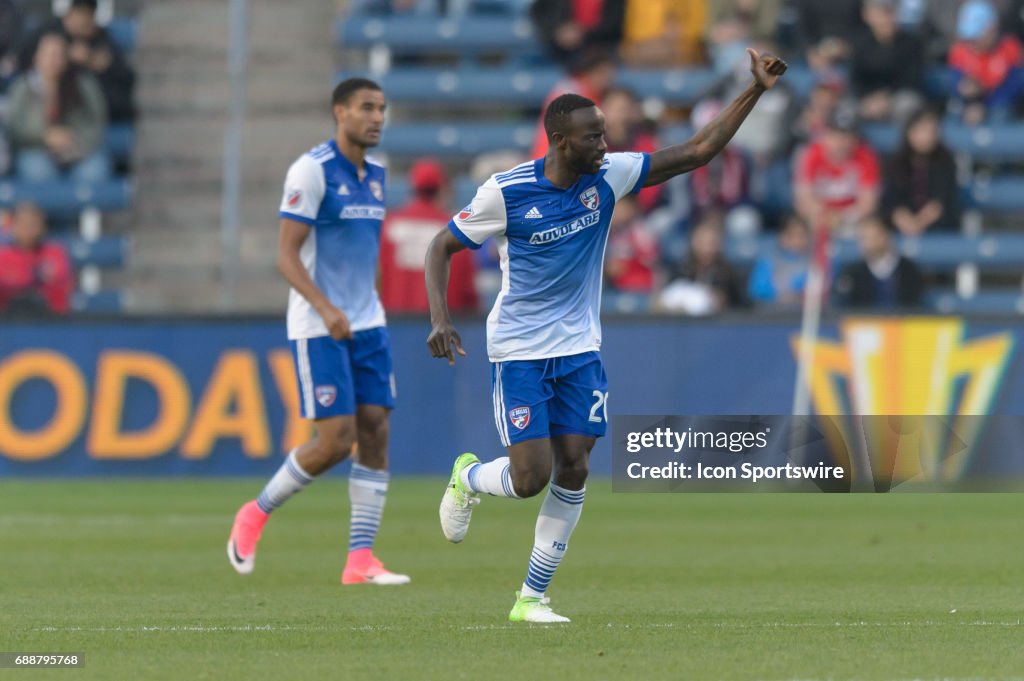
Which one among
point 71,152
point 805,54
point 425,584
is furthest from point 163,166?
point 425,584

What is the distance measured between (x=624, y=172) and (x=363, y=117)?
2.18m

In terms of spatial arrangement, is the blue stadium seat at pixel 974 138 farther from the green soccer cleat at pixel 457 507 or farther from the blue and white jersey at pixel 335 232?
the green soccer cleat at pixel 457 507

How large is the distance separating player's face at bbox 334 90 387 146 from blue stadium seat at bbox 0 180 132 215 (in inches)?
452

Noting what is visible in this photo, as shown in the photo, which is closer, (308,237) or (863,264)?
(308,237)

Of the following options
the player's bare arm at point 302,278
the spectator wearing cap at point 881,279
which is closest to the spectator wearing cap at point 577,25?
the spectator wearing cap at point 881,279

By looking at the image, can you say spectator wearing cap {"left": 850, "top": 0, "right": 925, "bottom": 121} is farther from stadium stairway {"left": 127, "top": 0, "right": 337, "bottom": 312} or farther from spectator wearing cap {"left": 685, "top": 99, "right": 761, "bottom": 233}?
stadium stairway {"left": 127, "top": 0, "right": 337, "bottom": 312}

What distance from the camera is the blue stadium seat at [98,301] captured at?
19.7 metres

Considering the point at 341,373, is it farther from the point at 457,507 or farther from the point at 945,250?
the point at 945,250

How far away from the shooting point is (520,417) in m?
7.99

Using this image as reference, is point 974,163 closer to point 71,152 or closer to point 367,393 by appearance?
point 71,152

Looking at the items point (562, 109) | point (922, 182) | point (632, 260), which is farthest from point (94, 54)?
point (562, 109)

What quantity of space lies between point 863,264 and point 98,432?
7.29 m

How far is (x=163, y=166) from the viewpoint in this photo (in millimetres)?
21703

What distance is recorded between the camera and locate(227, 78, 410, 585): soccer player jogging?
32.1ft
